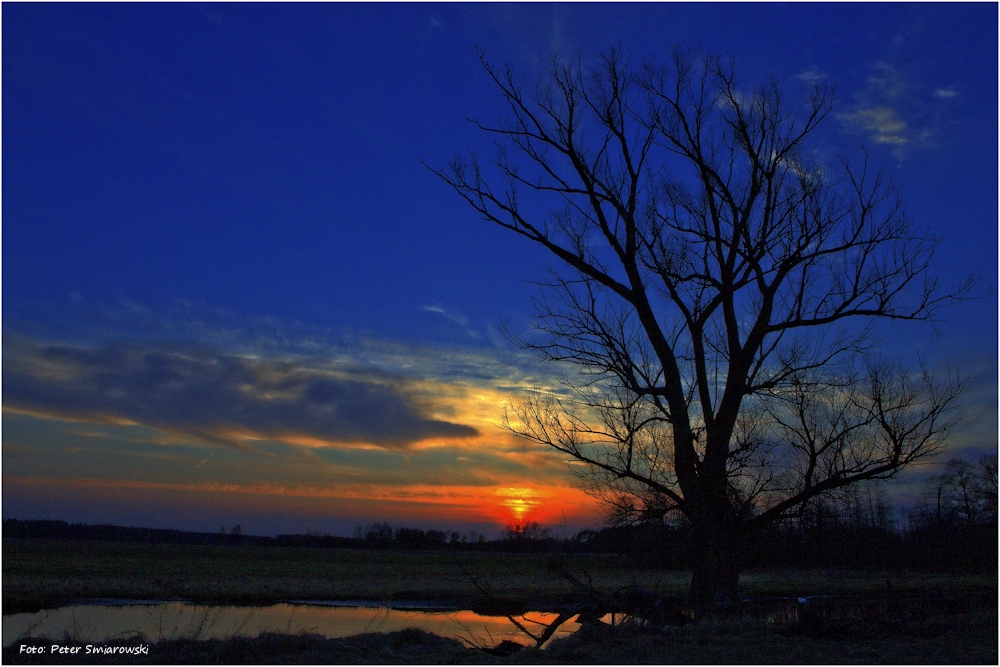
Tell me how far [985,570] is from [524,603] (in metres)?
33.2

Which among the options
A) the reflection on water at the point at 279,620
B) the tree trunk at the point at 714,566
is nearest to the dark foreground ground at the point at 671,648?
the tree trunk at the point at 714,566

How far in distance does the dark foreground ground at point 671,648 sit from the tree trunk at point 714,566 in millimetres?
1107

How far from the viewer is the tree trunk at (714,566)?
10891 mm

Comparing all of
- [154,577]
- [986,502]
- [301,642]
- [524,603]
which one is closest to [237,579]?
[154,577]

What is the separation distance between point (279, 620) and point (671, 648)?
624 inches

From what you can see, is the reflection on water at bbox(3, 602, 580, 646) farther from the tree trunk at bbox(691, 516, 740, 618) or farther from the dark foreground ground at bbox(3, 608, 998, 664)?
the dark foreground ground at bbox(3, 608, 998, 664)

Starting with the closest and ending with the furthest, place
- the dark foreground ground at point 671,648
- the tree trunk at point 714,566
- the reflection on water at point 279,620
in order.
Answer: the dark foreground ground at point 671,648, the tree trunk at point 714,566, the reflection on water at point 279,620

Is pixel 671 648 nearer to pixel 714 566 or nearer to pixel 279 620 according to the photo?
pixel 714 566

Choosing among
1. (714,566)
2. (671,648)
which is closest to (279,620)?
(714,566)

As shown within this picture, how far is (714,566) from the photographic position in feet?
36.1

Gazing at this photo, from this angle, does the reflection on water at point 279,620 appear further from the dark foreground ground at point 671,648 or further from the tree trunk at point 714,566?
the dark foreground ground at point 671,648

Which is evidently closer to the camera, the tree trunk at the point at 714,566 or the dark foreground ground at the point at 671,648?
the dark foreground ground at the point at 671,648

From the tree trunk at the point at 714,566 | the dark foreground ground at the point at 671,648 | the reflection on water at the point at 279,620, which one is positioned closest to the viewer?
the dark foreground ground at the point at 671,648

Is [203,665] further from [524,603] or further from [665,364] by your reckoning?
[524,603]
